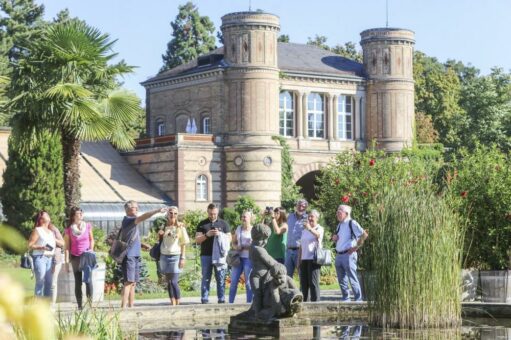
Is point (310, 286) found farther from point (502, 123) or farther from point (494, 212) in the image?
point (502, 123)

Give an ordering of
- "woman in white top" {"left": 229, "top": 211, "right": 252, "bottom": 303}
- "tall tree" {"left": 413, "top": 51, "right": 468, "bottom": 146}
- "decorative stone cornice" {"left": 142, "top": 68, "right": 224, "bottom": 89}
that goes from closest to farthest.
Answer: "woman in white top" {"left": 229, "top": 211, "right": 252, "bottom": 303} → "decorative stone cornice" {"left": 142, "top": 68, "right": 224, "bottom": 89} → "tall tree" {"left": 413, "top": 51, "right": 468, "bottom": 146}

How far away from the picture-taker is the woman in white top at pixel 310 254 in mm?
13945

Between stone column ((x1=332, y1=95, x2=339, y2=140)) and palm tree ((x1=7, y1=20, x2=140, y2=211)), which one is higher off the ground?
stone column ((x1=332, y1=95, x2=339, y2=140))

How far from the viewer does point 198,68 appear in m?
51.8

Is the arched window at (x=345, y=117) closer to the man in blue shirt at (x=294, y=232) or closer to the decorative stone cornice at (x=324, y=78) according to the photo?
the decorative stone cornice at (x=324, y=78)

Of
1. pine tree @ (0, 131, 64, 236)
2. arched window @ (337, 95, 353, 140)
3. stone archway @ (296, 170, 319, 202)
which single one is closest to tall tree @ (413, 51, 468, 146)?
arched window @ (337, 95, 353, 140)

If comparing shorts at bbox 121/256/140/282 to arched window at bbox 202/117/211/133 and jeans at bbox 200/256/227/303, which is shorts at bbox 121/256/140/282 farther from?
arched window at bbox 202/117/211/133

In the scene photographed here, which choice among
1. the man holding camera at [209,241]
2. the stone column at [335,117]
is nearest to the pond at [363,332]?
the man holding camera at [209,241]

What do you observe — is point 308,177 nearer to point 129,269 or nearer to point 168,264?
point 168,264

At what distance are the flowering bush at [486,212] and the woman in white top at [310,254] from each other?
2.24 meters

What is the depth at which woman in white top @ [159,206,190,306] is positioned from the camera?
14.1 meters

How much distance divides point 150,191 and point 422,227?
127ft

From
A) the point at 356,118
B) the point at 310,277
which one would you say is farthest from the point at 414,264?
the point at 356,118

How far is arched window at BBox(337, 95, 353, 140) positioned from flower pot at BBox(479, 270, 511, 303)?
130 feet
